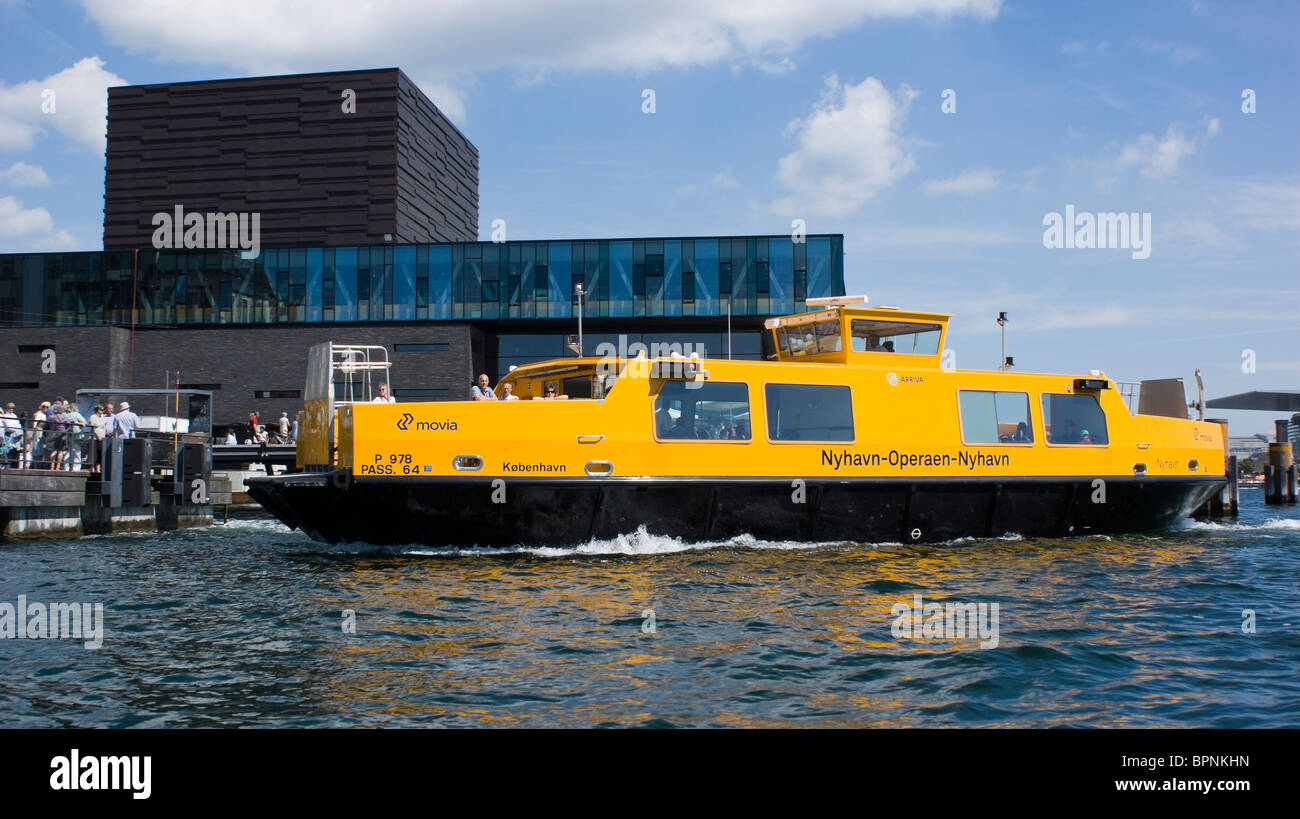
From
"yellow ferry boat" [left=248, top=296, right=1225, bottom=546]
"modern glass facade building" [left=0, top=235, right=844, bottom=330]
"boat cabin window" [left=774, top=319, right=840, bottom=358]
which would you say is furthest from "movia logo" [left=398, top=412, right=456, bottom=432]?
"modern glass facade building" [left=0, top=235, right=844, bottom=330]

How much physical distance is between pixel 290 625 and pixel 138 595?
2.63m

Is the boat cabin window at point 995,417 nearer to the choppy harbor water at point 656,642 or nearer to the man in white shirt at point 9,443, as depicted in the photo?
the choppy harbor water at point 656,642

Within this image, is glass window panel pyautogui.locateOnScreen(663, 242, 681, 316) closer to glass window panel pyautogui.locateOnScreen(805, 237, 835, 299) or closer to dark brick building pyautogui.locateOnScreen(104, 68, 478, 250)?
glass window panel pyautogui.locateOnScreen(805, 237, 835, 299)

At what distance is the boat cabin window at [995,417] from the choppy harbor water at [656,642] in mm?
1986

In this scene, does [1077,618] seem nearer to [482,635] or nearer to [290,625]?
[482,635]

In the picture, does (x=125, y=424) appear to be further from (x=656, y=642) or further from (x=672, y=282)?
(x=672, y=282)

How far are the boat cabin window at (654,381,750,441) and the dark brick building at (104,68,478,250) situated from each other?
235 feet

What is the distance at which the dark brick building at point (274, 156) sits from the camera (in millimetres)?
80875

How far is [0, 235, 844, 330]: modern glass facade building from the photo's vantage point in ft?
153

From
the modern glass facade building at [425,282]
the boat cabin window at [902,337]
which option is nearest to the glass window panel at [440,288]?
the modern glass facade building at [425,282]

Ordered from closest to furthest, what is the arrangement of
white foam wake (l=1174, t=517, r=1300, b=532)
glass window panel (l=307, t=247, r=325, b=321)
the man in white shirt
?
white foam wake (l=1174, t=517, r=1300, b=532) < the man in white shirt < glass window panel (l=307, t=247, r=325, b=321)

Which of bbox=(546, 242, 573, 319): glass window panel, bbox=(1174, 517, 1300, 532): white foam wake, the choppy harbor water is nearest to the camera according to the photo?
the choppy harbor water
